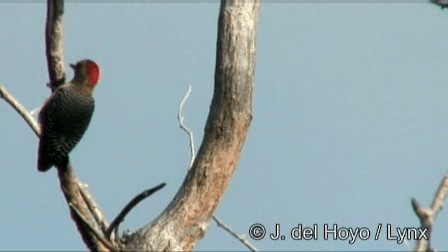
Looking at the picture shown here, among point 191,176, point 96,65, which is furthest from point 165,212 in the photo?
point 96,65

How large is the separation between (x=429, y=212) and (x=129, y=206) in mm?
2188

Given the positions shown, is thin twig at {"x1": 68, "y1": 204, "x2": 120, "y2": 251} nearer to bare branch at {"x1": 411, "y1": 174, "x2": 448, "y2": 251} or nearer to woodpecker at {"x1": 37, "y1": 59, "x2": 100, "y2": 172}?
woodpecker at {"x1": 37, "y1": 59, "x2": 100, "y2": 172}

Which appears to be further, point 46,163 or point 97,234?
point 46,163

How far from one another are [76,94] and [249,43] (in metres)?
1.54

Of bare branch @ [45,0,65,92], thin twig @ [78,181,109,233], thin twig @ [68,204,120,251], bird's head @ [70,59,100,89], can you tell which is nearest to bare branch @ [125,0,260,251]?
thin twig @ [68,204,120,251]

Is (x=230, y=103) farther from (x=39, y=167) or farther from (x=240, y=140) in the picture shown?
(x=39, y=167)

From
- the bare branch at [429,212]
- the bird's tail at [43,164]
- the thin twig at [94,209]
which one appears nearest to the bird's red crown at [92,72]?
the bird's tail at [43,164]

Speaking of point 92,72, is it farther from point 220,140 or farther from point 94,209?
point 220,140

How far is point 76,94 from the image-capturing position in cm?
798

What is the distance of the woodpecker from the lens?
25.1ft

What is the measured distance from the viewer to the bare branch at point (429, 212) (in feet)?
18.4

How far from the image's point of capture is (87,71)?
836cm

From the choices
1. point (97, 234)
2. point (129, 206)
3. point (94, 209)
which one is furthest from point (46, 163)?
point (129, 206)

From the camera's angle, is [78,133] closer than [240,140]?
No
